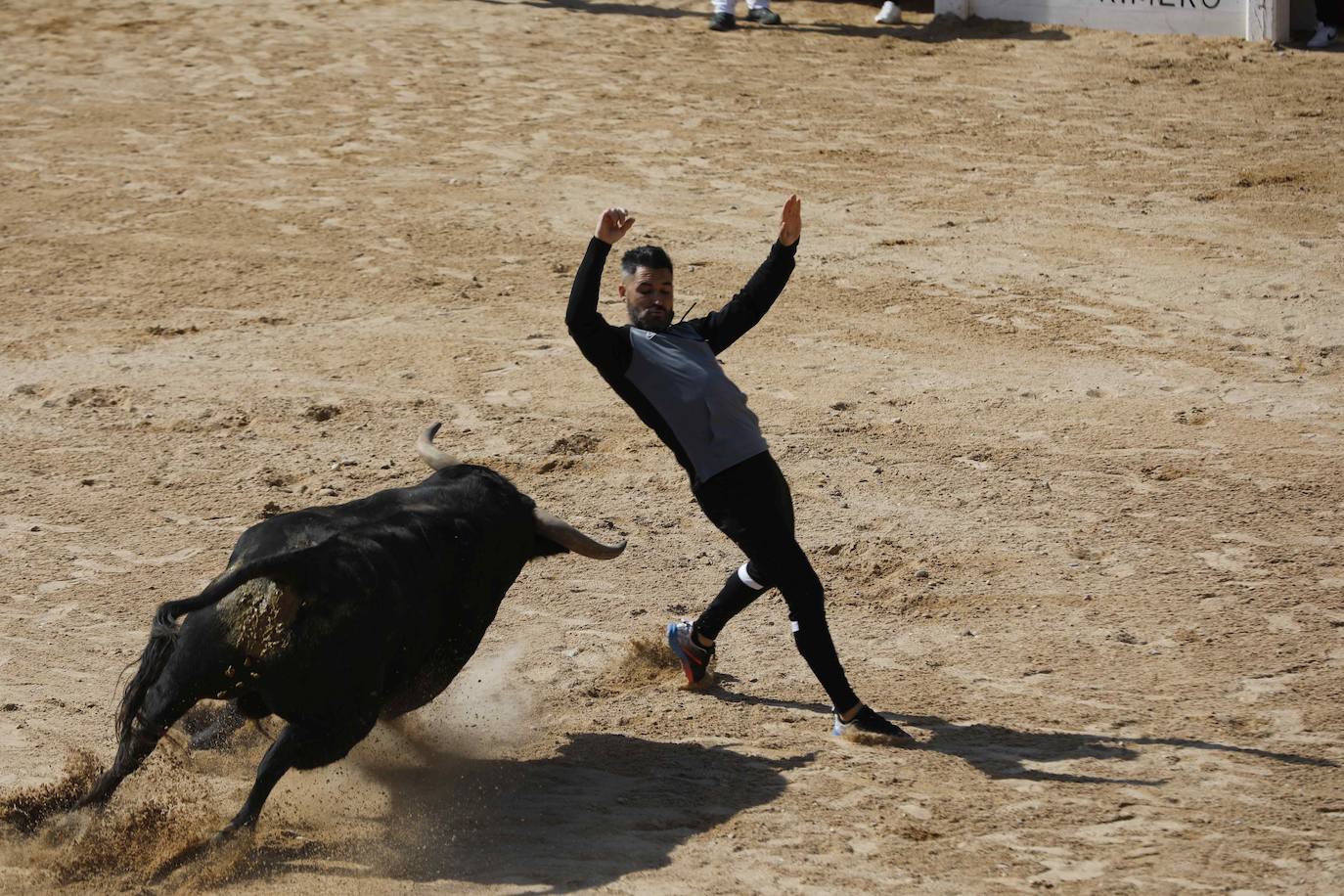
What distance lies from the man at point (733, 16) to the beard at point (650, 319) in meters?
11.1

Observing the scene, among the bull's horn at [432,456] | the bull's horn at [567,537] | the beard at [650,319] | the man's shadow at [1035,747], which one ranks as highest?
the beard at [650,319]

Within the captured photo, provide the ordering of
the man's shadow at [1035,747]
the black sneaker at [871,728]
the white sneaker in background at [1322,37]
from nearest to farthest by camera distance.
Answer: the man's shadow at [1035,747] → the black sneaker at [871,728] → the white sneaker in background at [1322,37]

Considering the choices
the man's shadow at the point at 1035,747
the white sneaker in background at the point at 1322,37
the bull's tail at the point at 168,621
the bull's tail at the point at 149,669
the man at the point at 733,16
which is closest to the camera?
the bull's tail at the point at 168,621

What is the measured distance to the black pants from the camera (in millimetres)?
5441

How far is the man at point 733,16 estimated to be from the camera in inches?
629

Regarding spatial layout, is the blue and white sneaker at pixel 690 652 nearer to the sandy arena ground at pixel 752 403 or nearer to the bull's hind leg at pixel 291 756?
the sandy arena ground at pixel 752 403

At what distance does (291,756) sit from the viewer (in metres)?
4.77

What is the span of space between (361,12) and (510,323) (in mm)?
8034

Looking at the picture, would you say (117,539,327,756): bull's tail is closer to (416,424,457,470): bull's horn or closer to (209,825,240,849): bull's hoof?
(209,825,240,849): bull's hoof

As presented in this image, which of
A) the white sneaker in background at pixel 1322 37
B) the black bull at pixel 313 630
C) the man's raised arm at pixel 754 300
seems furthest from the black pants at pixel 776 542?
the white sneaker in background at pixel 1322 37

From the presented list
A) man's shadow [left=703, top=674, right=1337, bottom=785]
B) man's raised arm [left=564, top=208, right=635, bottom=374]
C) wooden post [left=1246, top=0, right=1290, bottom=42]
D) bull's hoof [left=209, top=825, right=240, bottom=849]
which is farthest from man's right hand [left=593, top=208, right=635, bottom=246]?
wooden post [left=1246, top=0, right=1290, bottom=42]

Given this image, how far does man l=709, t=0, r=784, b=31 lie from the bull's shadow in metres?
11.5

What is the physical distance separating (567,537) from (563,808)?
2.99ft

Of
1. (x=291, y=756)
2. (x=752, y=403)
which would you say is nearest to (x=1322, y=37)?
(x=752, y=403)
